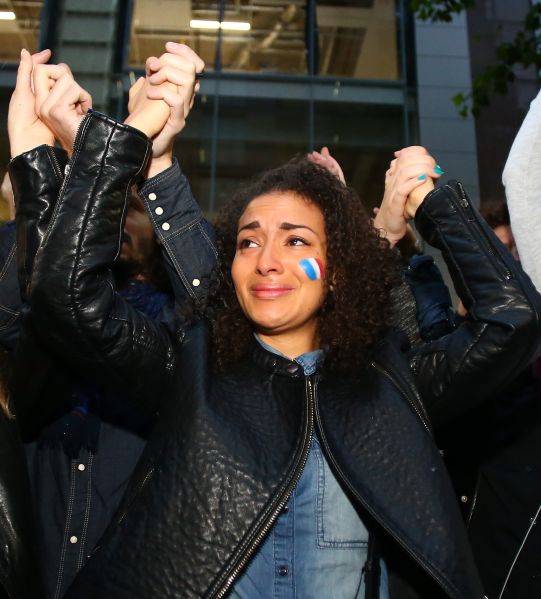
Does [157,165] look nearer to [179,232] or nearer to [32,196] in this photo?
[179,232]

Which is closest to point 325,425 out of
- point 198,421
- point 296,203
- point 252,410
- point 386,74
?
point 252,410

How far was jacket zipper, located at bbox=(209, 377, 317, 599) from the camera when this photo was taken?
1504 millimetres

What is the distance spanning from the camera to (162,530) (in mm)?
1542

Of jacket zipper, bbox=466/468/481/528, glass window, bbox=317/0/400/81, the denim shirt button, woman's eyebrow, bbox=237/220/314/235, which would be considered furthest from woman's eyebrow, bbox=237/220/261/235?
glass window, bbox=317/0/400/81

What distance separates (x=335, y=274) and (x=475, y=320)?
0.42 metres

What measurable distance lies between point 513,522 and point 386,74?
33.9 ft

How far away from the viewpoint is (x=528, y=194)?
1968 mm

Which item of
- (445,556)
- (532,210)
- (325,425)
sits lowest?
(445,556)

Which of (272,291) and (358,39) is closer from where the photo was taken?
(272,291)

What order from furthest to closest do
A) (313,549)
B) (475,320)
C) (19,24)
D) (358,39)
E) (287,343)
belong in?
(358,39)
(19,24)
(287,343)
(475,320)
(313,549)

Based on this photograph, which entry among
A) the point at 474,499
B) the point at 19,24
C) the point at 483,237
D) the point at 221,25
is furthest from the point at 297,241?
the point at 221,25

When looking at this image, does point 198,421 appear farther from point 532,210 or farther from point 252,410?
point 532,210

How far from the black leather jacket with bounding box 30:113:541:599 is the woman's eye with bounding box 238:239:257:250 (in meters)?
0.27

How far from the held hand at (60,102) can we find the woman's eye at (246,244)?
21.2 inches
